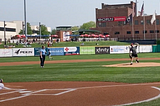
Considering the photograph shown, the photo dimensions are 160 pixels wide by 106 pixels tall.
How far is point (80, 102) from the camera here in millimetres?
9570

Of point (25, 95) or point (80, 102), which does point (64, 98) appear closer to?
point (80, 102)

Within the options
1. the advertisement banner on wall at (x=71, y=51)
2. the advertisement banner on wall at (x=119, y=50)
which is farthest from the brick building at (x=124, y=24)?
the advertisement banner on wall at (x=71, y=51)

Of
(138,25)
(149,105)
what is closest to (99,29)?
(138,25)

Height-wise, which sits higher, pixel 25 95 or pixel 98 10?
pixel 98 10

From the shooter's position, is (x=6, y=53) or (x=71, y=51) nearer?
(x=6, y=53)

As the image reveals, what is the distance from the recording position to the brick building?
89688 mm

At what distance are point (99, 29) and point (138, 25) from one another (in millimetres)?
14439

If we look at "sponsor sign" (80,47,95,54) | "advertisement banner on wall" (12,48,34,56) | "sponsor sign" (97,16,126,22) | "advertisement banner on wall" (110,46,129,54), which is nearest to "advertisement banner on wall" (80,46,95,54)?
"sponsor sign" (80,47,95,54)

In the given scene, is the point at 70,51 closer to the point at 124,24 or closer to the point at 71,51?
the point at 71,51

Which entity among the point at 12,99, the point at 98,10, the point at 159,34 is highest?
the point at 98,10

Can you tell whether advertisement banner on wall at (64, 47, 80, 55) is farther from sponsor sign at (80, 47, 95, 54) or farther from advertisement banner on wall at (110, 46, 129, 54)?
advertisement banner on wall at (110, 46, 129, 54)

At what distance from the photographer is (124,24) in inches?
3777

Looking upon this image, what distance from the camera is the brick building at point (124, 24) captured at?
89.7m

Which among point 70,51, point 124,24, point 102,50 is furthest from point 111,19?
point 70,51
